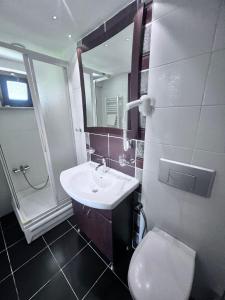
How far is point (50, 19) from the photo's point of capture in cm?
95

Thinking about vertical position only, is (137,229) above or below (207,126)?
below

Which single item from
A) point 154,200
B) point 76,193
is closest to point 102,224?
point 76,193

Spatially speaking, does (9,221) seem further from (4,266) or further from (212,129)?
(212,129)

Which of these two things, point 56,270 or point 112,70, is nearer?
point 112,70

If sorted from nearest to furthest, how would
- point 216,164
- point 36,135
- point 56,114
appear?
point 216,164 → point 56,114 → point 36,135

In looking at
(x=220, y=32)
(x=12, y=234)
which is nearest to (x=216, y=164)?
(x=220, y=32)

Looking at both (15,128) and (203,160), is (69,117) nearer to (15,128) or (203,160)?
(15,128)

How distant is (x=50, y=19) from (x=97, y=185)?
1.39m

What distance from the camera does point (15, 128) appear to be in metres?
1.79

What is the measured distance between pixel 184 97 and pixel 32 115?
2.02 meters

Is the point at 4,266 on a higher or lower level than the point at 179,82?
lower

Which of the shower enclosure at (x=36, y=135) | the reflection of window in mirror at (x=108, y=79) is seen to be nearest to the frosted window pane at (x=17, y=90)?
the shower enclosure at (x=36, y=135)

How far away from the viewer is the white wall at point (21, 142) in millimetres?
1722

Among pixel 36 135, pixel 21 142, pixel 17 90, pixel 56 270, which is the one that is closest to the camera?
pixel 56 270
